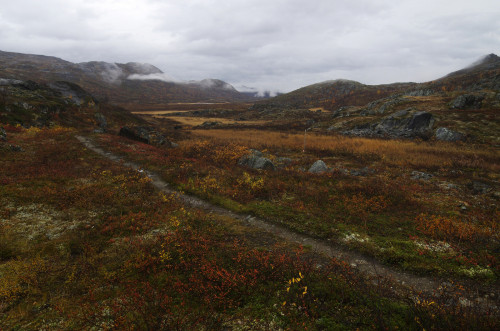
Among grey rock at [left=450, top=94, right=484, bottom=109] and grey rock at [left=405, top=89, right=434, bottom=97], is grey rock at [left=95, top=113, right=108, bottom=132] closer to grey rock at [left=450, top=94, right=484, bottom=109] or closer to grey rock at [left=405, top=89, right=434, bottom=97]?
grey rock at [left=450, top=94, right=484, bottom=109]

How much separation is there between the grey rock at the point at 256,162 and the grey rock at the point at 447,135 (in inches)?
1432

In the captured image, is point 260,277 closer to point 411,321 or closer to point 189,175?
point 411,321

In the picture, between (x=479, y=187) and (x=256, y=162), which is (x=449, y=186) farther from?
(x=256, y=162)

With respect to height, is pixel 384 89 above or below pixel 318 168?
above

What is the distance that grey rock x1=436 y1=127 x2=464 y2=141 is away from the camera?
1523 inches

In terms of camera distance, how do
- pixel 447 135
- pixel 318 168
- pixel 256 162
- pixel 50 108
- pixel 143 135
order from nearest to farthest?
pixel 318 168
pixel 256 162
pixel 143 135
pixel 447 135
pixel 50 108

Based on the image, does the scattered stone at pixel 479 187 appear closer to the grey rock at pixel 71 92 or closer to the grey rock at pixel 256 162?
the grey rock at pixel 256 162

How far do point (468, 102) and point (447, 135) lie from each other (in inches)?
914

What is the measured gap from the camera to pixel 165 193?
683 inches

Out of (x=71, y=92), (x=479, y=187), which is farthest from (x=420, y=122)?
(x=71, y=92)

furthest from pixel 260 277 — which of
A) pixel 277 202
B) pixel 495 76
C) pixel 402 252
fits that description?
pixel 495 76

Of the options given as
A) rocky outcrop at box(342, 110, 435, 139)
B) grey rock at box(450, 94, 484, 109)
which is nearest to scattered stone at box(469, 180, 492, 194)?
rocky outcrop at box(342, 110, 435, 139)

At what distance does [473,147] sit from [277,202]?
36.3 metres

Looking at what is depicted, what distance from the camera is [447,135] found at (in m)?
39.9
